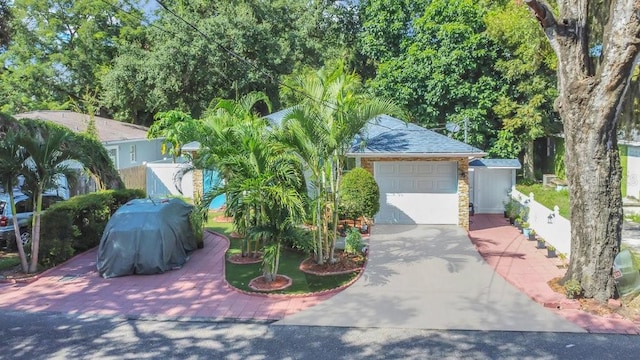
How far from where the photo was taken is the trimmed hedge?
10.3 m

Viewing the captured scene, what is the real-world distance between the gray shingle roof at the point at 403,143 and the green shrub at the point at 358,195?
81cm

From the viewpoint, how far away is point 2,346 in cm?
655

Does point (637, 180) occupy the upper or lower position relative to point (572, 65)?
lower

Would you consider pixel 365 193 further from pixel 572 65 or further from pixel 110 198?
pixel 110 198

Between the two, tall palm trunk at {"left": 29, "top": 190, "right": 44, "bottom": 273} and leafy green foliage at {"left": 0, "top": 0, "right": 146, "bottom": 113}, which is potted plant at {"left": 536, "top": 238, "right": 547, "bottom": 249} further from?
leafy green foliage at {"left": 0, "top": 0, "right": 146, "bottom": 113}

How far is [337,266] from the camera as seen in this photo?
397 inches

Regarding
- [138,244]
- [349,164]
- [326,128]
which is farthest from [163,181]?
[326,128]

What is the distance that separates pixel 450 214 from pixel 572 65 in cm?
658

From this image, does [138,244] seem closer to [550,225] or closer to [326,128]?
[326,128]

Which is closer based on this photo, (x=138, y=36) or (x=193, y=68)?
(x=193, y=68)

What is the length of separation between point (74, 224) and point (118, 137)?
A: 33.8 ft

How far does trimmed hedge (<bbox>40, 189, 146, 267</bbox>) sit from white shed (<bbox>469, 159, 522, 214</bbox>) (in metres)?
11.4

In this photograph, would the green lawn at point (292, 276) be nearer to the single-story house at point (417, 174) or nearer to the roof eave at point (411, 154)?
the roof eave at point (411, 154)

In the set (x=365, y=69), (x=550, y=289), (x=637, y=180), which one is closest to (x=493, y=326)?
(x=550, y=289)
